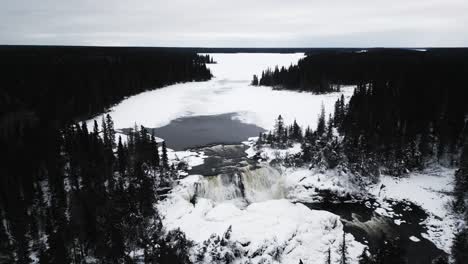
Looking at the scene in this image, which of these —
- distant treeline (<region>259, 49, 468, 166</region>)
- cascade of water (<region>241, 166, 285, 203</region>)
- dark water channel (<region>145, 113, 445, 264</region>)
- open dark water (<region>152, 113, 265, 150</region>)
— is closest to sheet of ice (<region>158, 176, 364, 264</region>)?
dark water channel (<region>145, 113, 445, 264</region>)

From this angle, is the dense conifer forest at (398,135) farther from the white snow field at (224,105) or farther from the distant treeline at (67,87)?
the distant treeline at (67,87)

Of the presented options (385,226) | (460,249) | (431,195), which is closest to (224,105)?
(431,195)

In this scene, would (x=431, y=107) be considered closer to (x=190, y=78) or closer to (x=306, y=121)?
(x=306, y=121)

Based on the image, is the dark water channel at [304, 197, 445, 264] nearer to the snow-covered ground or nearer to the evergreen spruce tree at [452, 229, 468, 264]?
the snow-covered ground

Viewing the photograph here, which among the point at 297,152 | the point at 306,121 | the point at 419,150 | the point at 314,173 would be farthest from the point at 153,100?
the point at 419,150

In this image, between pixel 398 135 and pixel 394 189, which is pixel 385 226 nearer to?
pixel 394 189

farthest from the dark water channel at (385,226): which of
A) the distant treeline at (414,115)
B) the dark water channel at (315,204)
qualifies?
the distant treeline at (414,115)
